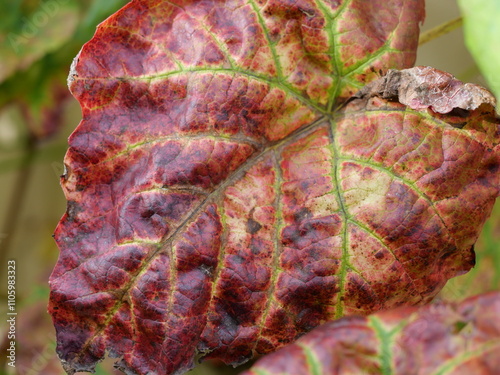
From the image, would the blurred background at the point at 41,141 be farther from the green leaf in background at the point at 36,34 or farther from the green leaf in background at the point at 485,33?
the green leaf in background at the point at 485,33

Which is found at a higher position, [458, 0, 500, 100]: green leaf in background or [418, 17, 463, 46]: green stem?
[418, 17, 463, 46]: green stem

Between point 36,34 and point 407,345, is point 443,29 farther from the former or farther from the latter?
point 36,34

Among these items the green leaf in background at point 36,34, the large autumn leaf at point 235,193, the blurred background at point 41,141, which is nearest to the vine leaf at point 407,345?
the large autumn leaf at point 235,193

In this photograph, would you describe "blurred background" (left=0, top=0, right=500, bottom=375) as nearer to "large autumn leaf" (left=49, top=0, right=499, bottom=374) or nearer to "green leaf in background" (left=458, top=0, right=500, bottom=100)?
"large autumn leaf" (left=49, top=0, right=499, bottom=374)

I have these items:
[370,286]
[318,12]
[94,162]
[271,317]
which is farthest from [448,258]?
[94,162]

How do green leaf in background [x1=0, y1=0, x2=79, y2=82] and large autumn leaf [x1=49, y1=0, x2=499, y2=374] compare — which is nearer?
large autumn leaf [x1=49, y1=0, x2=499, y2=374]

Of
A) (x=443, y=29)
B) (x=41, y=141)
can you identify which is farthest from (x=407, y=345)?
(x=41, y=141)

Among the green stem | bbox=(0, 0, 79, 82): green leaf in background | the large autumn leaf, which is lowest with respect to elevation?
the large autumn leaf

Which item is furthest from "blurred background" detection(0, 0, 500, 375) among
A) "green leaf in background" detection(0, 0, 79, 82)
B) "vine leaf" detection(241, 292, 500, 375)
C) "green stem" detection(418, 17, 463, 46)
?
"vine leaf" detection(241, 292, 500, 375)
